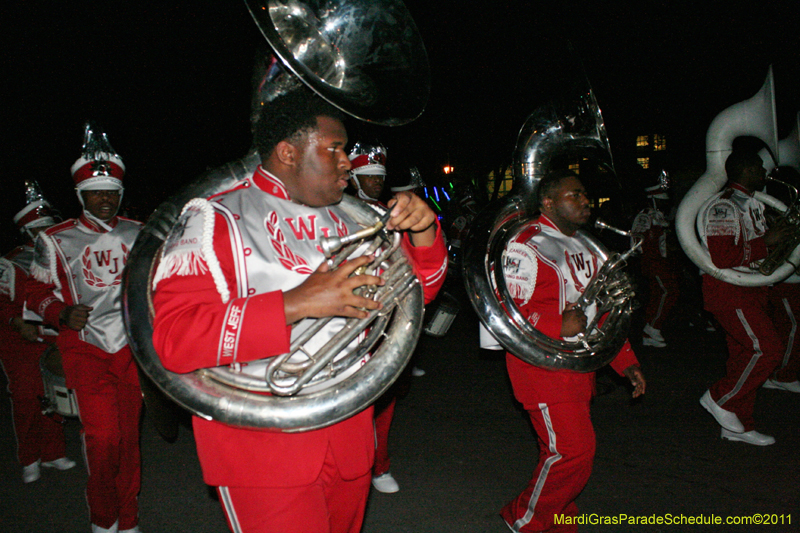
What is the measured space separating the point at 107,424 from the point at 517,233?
2.60 meters

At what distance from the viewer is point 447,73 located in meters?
14.0

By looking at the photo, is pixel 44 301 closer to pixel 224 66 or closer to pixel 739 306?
pixel 739 306

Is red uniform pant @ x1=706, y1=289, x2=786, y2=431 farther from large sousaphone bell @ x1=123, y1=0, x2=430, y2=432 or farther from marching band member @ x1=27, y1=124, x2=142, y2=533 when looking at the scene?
marching band member @ x1=27, y1=124, x2=142, y2=533

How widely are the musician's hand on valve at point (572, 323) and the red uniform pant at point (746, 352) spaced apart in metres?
2.26

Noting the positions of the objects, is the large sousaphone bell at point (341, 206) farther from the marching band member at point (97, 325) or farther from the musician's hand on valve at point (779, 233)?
the musician's hand on valve at point (779, 233)

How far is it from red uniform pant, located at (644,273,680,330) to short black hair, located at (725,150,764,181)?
3.66 meters

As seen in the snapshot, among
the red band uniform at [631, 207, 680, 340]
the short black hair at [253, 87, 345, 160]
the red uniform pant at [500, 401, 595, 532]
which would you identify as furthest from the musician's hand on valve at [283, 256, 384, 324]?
the red band uniform at [631, 207, 680, 340]

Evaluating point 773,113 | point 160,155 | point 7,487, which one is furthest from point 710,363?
point 160,155

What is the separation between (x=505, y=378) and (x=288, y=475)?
5014 mm

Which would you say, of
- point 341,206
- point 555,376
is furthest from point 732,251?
point 341,206

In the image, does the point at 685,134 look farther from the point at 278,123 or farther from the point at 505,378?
the point at 278,123

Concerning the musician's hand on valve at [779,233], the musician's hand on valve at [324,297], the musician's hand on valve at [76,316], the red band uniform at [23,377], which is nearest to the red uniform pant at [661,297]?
the musician's hand on valve at [779,233]

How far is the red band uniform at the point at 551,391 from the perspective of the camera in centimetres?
280

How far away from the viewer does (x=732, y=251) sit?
14.1 feet
